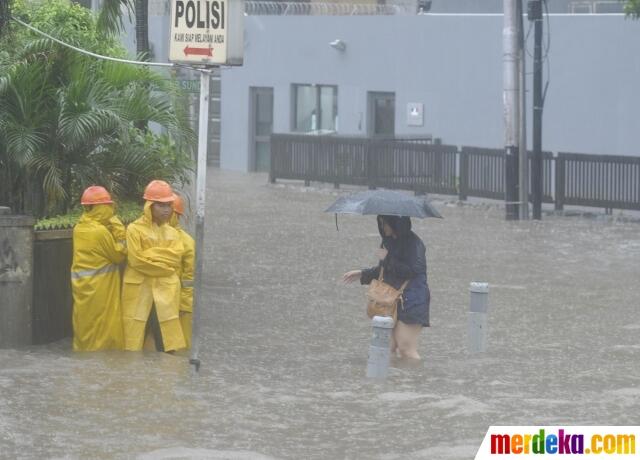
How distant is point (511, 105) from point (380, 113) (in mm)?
8980

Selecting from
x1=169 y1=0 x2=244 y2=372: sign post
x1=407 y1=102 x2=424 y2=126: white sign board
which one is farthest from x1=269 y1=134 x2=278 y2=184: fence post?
x1=169 y1=0 x2=244 y2=372: sign post

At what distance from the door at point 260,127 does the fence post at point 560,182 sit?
11665mm

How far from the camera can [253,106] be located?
3591cm

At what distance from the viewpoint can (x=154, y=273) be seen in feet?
36.9

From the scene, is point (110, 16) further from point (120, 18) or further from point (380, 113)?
point (380, 113)

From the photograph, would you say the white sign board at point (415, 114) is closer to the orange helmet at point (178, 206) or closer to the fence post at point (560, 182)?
the fence post at point (560, 182)

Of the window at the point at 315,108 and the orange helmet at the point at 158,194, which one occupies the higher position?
the window at the point at 315,108

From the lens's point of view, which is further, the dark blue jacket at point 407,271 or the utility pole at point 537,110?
the utility pole at point 537,110

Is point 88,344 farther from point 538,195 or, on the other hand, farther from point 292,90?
point 292,90

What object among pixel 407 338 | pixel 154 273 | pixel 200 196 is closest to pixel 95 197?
pixel 154 273

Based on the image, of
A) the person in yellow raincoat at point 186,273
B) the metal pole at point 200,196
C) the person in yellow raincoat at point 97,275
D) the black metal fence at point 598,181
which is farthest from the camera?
the black metal fence at point 598,181

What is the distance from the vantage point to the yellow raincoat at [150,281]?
11188 mm

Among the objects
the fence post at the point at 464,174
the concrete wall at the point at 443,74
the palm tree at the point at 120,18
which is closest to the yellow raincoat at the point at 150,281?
the palm tree at the point at 120,18

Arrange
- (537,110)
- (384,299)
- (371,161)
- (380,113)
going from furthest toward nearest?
(380,113) < (371,161) < (537,110) < (384,299)
